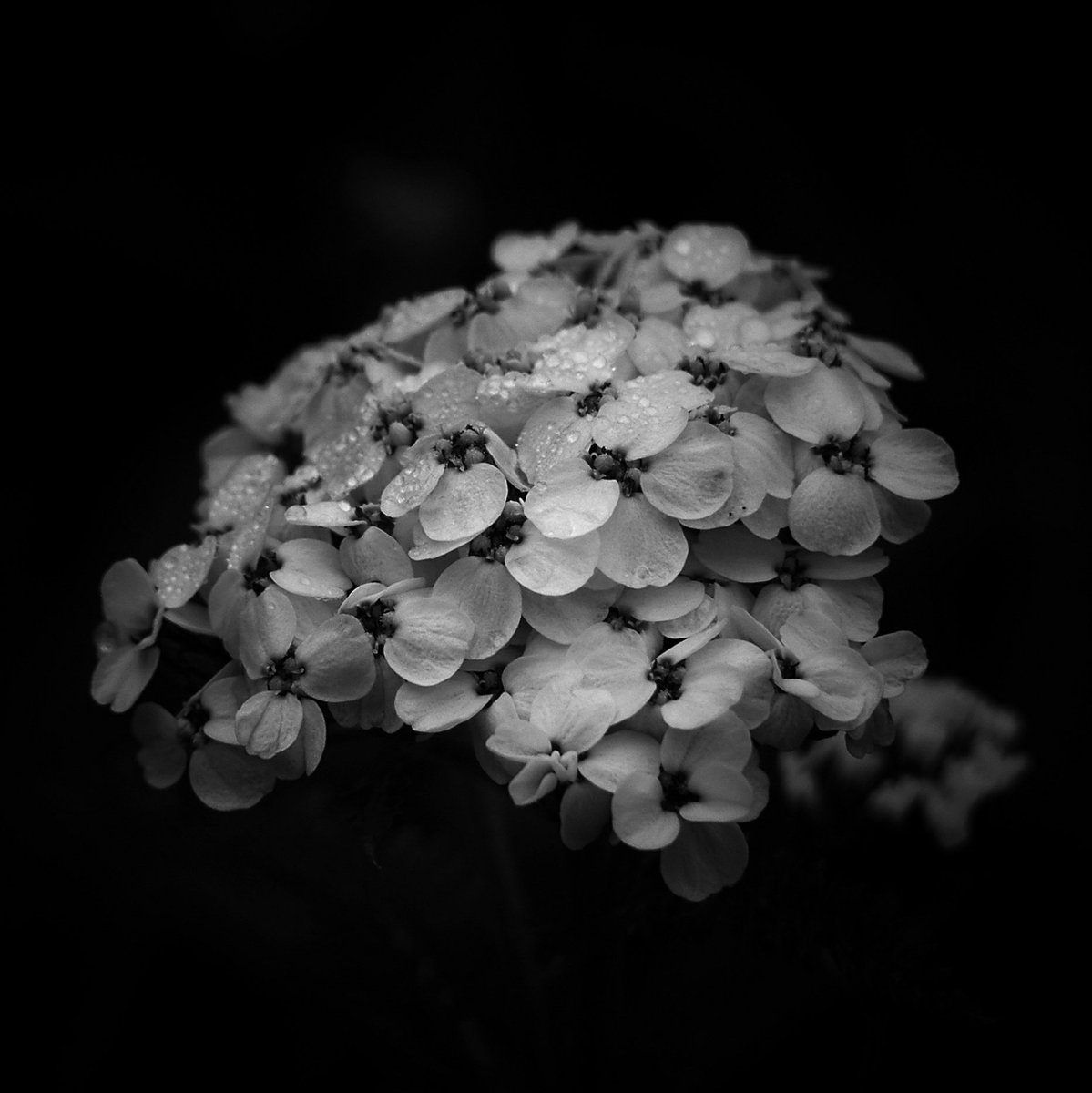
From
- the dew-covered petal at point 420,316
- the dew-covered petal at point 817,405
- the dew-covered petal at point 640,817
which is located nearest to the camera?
the dew-covered petal at point 640,817

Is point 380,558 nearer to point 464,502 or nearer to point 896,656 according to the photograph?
point 464,502

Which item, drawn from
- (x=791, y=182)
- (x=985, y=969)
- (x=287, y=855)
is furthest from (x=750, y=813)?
(x=791, y=182)

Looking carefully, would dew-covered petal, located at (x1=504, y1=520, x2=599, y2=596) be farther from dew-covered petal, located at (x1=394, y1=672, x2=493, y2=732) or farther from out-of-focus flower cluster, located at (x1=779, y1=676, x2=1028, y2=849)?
out-of-focus flower cluster, located at (x1=779, y1=676, x2=1028, y2=849)

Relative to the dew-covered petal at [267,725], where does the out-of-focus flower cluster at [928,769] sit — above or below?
below

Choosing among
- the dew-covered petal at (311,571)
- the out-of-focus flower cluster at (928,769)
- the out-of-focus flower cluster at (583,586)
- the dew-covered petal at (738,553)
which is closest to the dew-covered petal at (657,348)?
the out-of-focus flower cluster at (583,586)

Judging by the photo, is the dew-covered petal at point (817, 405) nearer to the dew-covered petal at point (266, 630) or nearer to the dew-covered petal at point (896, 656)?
the dew-covered petal at point (896, 656)

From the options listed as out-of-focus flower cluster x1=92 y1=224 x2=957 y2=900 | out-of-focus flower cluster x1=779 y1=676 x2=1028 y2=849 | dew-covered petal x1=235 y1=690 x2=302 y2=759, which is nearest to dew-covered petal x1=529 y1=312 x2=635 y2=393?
out-of-focus flower cluster x1=92 y1=224 x2=957 y2=900
